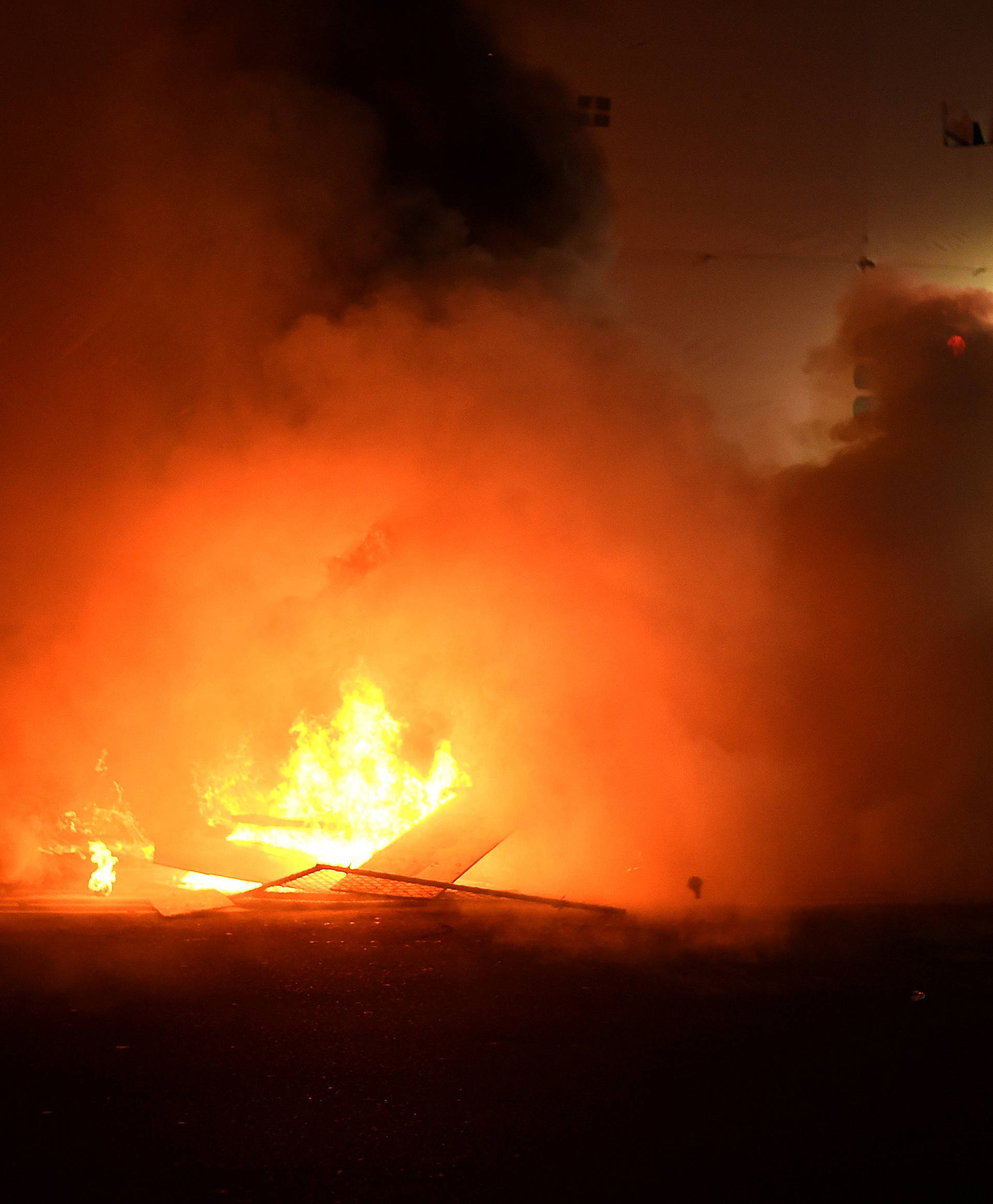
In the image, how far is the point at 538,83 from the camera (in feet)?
25.8

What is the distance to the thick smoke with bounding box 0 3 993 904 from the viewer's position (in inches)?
279

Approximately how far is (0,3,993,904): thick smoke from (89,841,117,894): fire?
655mm

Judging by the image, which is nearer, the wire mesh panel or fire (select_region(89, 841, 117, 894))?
the wire mesh panel

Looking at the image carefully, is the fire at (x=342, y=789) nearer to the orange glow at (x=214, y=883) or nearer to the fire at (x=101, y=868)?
the orange glow at (x=214, y=883)

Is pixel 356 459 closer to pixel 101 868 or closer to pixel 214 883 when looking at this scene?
pixel 214 883

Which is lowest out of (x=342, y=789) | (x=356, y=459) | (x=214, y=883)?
(x=214, y=883)

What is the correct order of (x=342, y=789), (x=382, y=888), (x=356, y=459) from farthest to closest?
(x=356, y=459)
(x=342, y=789)
(x=382, y=888)

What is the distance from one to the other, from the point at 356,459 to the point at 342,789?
8.48ft

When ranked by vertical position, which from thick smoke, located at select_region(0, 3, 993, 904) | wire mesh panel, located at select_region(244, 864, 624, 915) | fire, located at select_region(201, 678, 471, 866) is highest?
thick smoke, located at select_region(0, 3, 993, 904)

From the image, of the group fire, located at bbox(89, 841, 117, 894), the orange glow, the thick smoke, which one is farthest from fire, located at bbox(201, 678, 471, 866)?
fire, located at bbox(89, 841, 117, 894)

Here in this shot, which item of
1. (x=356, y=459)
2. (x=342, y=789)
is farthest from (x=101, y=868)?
(x=356, y=459)

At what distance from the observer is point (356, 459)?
24.3ft

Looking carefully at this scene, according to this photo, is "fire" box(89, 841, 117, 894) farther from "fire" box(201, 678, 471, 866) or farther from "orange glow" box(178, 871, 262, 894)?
"fire" box(201, 678, 471, 866)

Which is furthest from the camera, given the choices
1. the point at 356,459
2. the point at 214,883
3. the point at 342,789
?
the point at 356,459
